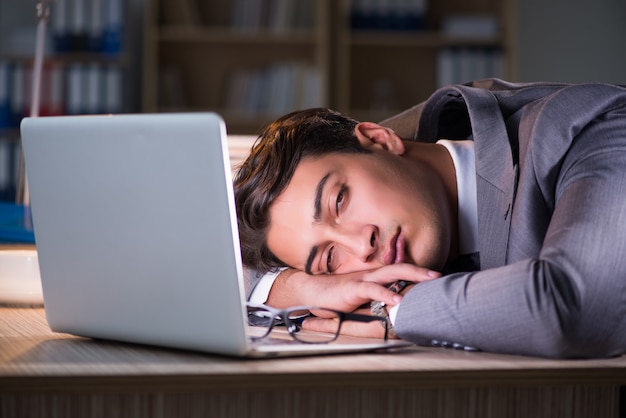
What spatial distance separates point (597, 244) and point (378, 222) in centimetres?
30

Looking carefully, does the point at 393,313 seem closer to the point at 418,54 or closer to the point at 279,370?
the point at 279,370

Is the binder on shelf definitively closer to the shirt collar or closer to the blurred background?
the blurred background

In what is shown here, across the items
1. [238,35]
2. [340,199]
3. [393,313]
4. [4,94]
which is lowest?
[4,94]

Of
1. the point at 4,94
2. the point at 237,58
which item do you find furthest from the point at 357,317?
the point at 237,58

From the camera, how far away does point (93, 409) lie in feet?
2.54

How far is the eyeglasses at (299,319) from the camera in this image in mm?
943

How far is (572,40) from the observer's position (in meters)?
5.24

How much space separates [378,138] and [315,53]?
371 centimetres

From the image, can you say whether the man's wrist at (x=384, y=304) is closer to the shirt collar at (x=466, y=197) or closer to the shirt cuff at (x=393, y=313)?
the shirt cuff at (x=393, y=313)


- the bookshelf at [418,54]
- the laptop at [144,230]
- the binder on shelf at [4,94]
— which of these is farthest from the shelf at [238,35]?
the laptop at [144,230]

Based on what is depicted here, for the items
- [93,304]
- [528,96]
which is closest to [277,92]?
A: [528,96]

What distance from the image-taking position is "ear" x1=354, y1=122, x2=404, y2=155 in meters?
1.34

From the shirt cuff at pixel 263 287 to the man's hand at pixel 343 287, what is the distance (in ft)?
0.05

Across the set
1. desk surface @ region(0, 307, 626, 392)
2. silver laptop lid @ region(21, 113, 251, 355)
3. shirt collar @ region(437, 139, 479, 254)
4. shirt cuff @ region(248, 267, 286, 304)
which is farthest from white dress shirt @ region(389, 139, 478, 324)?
silver laptop lid @ region(21, 113, 251, 355)
